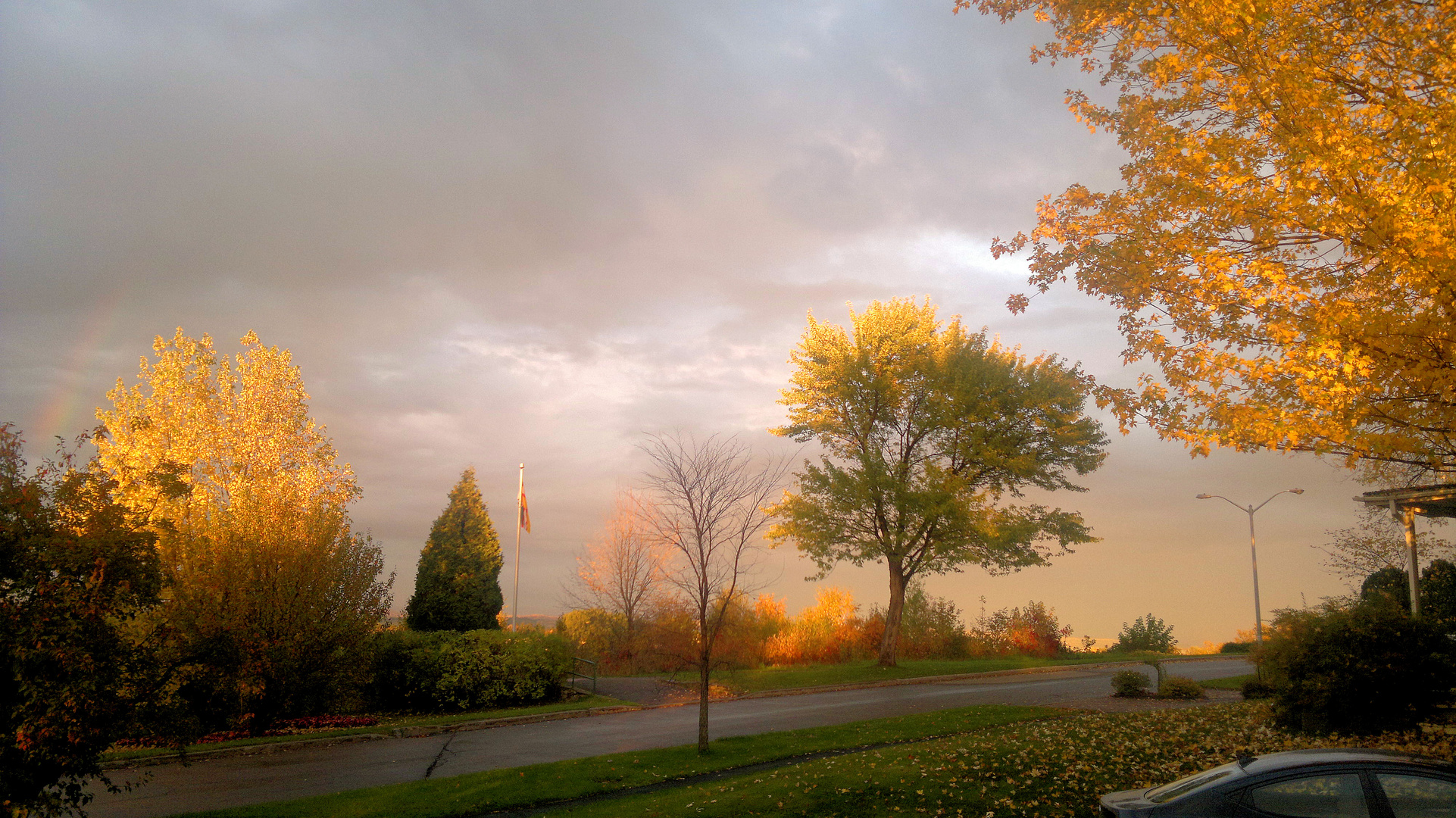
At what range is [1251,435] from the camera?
7.60 metres

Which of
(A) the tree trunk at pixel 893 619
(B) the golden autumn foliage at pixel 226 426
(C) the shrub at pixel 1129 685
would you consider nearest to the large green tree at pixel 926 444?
(A) the tree trunk at pixel 893 619

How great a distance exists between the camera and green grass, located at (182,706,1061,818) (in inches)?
401

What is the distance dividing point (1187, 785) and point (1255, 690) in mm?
14524

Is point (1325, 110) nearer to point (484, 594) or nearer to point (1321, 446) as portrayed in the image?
point (1321, 446)

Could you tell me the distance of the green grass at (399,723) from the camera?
48.8 feet

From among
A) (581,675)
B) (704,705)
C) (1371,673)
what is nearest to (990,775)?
(704,705)

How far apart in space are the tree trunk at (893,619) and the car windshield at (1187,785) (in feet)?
77.1

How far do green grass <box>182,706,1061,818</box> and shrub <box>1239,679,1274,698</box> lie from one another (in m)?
5.25

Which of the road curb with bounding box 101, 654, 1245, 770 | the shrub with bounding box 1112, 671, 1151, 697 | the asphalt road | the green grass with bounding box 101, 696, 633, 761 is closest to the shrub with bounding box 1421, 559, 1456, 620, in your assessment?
the shrub with bounding box 1112, 671, 1151, 697

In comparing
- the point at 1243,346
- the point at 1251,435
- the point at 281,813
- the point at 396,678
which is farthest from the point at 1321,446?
the point at 396,678

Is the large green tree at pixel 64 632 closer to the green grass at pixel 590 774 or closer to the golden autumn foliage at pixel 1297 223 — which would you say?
the green grass at pixel 590 774

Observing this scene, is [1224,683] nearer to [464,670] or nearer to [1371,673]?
[1371,673]

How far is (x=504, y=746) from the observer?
50.5 feet

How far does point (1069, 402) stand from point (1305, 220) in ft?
80.2
